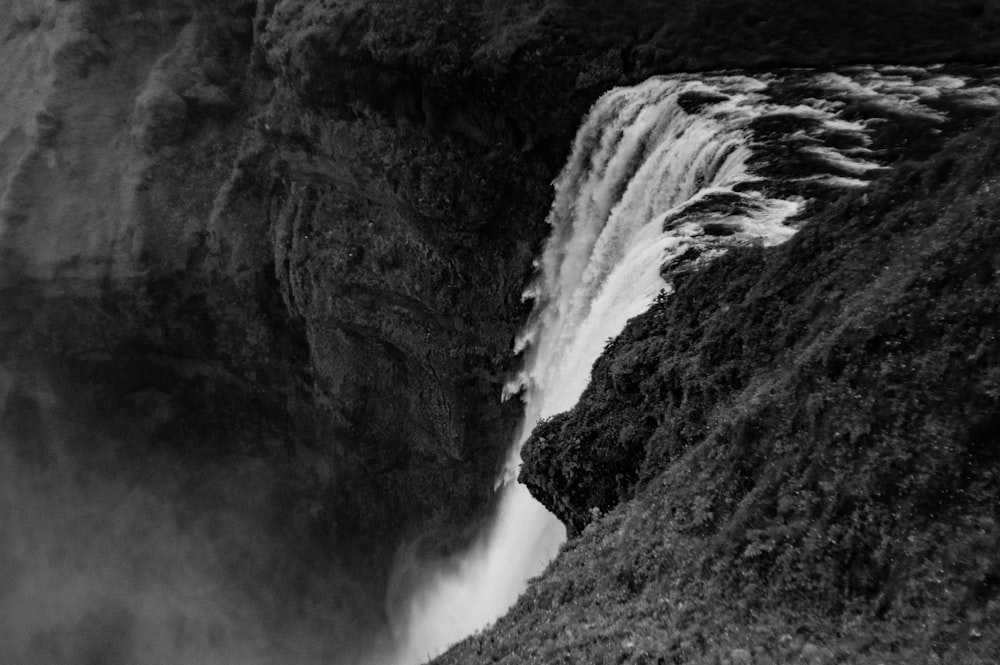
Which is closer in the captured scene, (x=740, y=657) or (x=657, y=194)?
(x=740, y=657)

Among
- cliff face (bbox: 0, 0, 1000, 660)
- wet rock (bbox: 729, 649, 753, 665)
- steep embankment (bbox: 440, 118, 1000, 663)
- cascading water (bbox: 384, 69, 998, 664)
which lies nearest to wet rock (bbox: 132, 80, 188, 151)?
cliff face (bbox: 0, 0, 1000, 660)

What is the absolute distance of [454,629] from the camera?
25.0 meters

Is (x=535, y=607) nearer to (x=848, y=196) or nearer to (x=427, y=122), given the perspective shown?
(x=848, y=196)

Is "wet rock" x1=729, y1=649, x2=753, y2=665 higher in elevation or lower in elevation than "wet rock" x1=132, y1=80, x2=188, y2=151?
higher

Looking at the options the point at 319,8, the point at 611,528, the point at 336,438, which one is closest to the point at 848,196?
the point at 611,528

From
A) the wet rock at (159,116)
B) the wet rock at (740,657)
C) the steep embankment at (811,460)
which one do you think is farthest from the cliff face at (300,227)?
the wet rock at (740,657)

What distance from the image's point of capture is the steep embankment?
326 inches

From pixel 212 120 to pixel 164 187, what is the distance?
12.9 ft

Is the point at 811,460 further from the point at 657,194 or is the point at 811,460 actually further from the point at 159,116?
the point at 159,116

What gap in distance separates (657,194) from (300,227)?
1918 centimetres

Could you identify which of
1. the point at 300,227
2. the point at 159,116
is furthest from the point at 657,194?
the point at 159,116

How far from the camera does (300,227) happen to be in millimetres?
33094

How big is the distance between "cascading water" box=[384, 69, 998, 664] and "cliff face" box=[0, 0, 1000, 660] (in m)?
2.60

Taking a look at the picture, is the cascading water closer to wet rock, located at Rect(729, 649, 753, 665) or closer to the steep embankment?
the steep embankment
